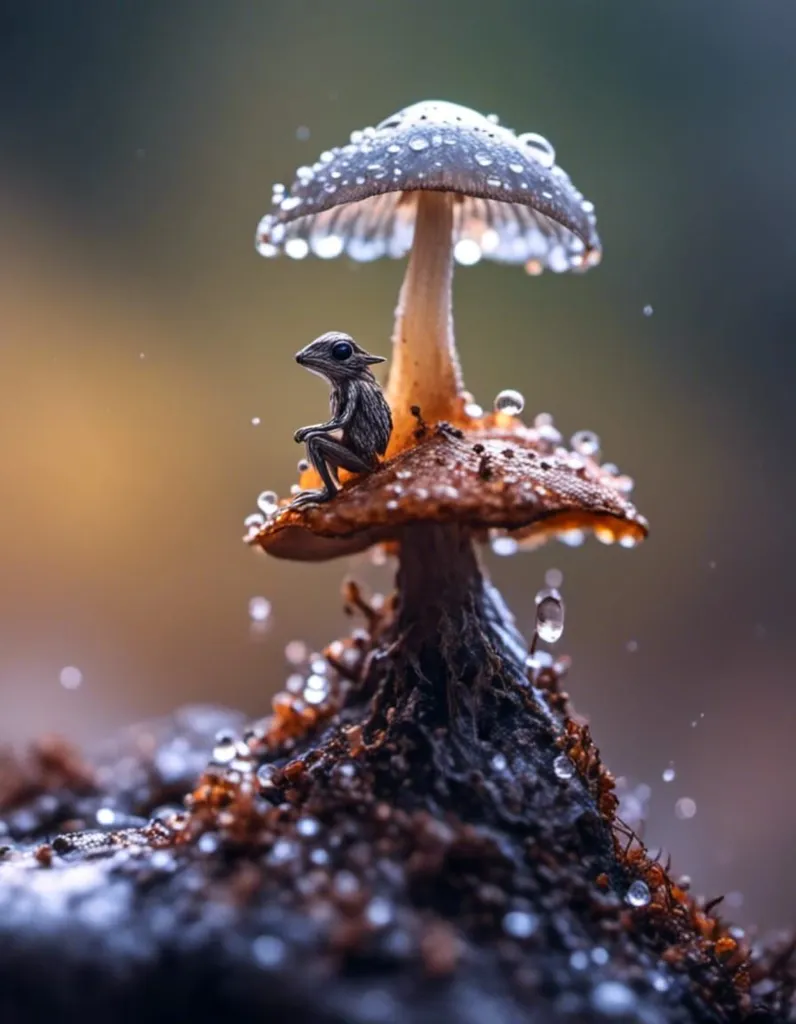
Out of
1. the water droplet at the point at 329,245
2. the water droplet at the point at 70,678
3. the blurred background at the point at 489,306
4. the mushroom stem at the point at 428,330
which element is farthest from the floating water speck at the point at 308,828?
the water droplet at the point at 70,678


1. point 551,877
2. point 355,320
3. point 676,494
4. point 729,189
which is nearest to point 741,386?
point 676,494

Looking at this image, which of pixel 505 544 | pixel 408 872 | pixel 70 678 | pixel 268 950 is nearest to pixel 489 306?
pixel 505 544

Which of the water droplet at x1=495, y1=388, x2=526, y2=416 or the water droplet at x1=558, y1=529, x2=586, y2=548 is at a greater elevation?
the water droplet at x1=495, y1=388, x2=526, y2=416

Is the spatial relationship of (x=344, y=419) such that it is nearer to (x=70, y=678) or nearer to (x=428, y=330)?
(x=428, y=330)

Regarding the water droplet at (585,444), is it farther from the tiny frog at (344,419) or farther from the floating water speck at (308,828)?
the floating water speck at (308,828)

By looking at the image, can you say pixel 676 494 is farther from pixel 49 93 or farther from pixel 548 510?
pixel 49 93

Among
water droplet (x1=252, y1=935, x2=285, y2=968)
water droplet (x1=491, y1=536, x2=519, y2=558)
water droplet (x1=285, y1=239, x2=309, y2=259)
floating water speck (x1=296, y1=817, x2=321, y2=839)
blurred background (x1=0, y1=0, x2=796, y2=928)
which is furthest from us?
blurred background (x1=0, y1=0, x2=796, y2=928)

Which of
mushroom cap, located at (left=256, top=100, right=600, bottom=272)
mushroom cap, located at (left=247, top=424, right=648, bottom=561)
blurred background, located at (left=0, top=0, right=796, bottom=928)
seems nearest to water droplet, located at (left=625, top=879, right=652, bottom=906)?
mushroom cap, located at (left=247, top=424, right=648, bottom=561)

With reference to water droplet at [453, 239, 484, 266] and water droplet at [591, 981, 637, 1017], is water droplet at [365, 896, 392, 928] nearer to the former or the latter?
water droplet at [591, 981, 637, 1017]
